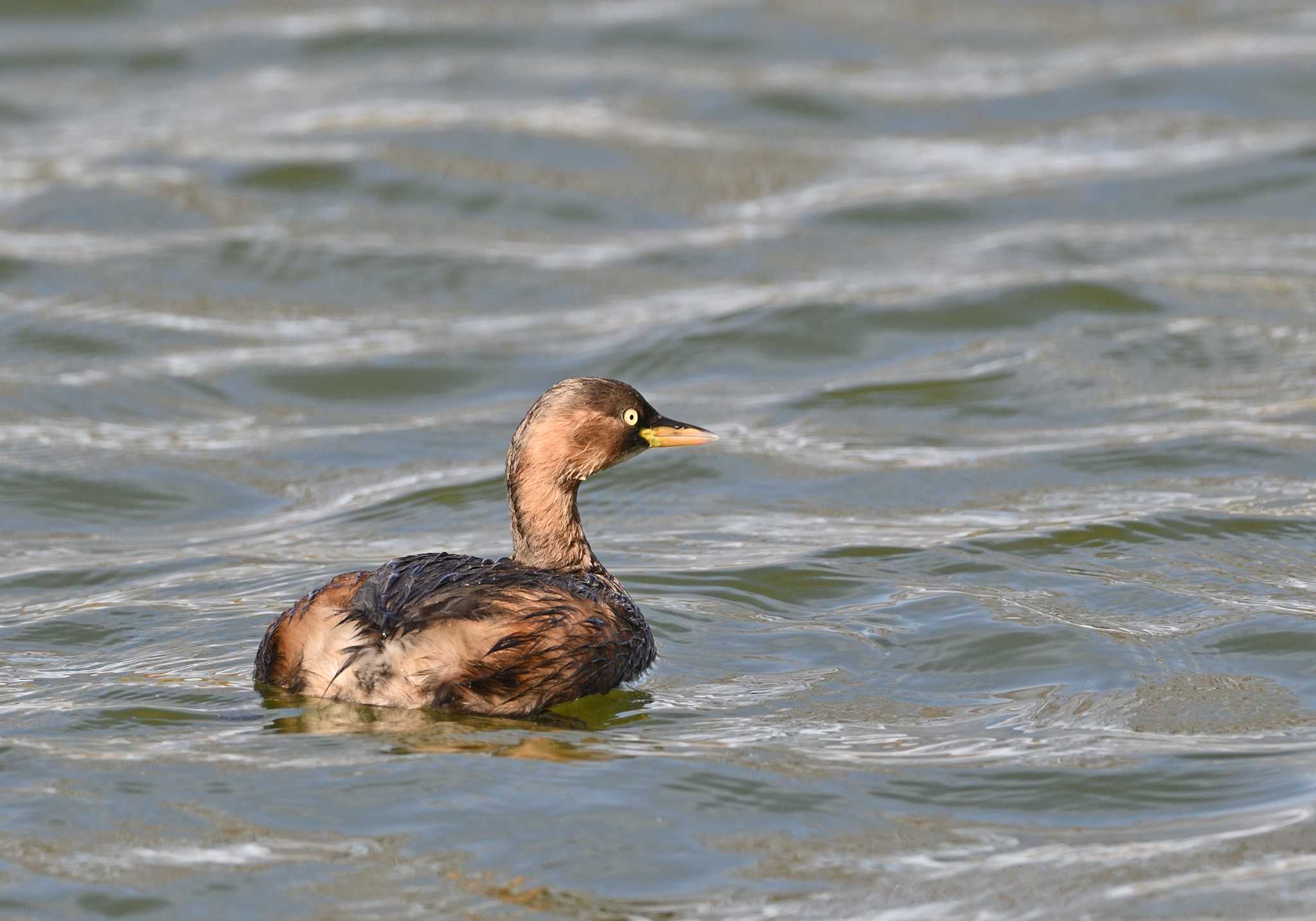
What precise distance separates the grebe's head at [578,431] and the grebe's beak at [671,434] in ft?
0.25

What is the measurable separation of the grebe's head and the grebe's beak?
0.08m

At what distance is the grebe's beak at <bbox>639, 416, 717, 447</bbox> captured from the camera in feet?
25.0

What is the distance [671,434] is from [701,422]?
2733mm

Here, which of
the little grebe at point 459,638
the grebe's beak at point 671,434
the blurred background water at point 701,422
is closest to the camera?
the blurred background water at point 701,422

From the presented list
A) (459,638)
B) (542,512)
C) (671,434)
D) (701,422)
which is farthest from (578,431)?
(701,422)

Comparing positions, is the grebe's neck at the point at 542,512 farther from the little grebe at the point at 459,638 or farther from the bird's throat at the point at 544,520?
the little grebe at the point at 459,638

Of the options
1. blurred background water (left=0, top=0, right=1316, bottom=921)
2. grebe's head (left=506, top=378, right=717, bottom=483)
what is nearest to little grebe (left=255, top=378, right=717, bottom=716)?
blurred background water (left=0, top=0, right=1316, bottom=921)

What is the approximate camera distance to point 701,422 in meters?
10.4

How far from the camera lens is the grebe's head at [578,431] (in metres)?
7.29

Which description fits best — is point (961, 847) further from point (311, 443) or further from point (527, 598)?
point (311, 443)

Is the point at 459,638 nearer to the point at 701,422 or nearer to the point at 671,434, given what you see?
the point at 671,434

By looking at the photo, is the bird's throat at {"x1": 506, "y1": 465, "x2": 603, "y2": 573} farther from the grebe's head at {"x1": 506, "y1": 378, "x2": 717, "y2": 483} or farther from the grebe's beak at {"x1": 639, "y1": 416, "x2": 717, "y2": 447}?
the grebe's beak at {"x1": 639, "y1": 416, "x2": 717, "y2": 447}

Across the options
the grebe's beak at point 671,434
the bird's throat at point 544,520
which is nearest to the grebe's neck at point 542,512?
the bird's throat at point 544,520

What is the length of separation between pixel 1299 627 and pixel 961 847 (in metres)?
2.27
